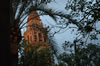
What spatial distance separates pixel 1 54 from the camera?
1480 mm

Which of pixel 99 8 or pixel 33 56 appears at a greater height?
pixel 99 8

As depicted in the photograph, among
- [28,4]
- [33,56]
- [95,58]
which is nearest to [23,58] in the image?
→ [33,56]

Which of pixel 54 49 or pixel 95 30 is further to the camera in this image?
pixel 54 49

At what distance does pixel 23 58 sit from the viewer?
1838cm

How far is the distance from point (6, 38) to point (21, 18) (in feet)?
23.3

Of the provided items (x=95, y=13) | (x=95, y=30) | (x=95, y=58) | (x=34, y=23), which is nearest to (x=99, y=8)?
(x=95, y=13)

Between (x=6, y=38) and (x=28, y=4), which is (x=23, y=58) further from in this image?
(x=6, y=38)

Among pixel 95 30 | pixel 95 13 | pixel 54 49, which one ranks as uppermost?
pixel 95 13

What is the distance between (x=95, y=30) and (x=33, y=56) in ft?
45.7

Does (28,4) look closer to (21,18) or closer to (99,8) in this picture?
(21,18)

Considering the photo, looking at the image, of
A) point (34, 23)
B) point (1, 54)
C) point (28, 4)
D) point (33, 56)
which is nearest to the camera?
point (1, 54)

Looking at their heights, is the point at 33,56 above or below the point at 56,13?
below

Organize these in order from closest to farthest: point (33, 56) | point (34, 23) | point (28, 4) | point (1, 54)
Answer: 1. point (1, 54)
2. point (28, 4)
3. point (34, 23)
4. point (33, 56)

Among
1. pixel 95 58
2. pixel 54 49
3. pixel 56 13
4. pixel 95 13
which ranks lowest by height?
pixel 95 58
